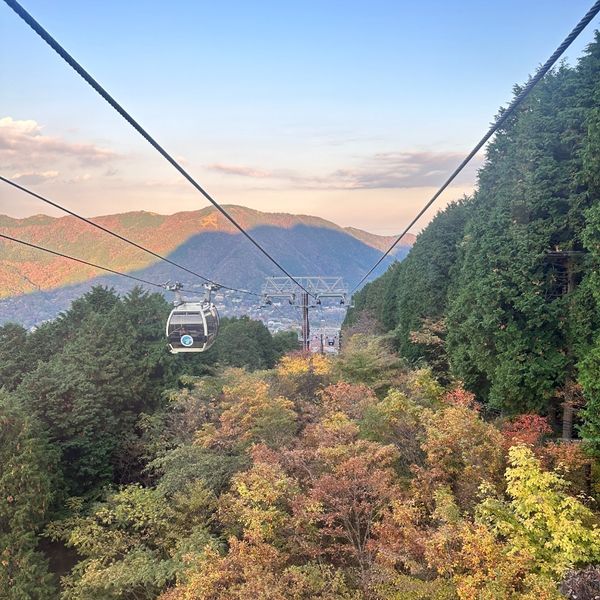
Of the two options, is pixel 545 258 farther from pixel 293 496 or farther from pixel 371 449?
pixel 293 496

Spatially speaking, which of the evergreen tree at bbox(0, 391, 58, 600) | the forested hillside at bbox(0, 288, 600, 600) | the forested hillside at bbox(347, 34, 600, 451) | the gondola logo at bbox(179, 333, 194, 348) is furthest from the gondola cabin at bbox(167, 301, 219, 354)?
the forested hillside at bbox(347, 34, 600, 451)

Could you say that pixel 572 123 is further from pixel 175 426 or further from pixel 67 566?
pixel 67 566

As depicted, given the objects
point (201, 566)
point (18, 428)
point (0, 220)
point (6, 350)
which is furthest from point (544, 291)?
point (0, 220)

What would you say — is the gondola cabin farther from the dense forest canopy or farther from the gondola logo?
the dense forest canopy

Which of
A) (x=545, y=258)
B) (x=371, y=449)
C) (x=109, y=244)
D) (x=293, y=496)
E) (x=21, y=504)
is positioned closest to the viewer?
(x=293, y=496)

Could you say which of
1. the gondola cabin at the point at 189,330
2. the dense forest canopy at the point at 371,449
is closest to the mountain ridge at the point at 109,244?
the dense forest canopy at the point at 371,449

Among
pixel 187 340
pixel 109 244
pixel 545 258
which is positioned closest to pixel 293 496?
pixel 187 340
